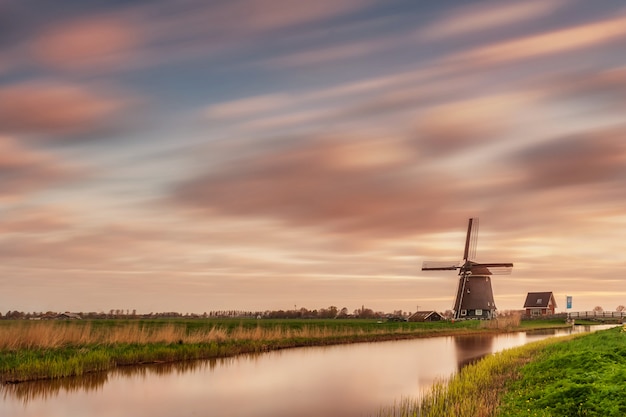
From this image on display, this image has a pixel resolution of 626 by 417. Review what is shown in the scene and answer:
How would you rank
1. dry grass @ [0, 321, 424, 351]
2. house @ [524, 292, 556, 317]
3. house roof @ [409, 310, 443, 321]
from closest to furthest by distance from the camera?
dry grass @ [0, 321, 424, 351], house roof @ [409, 310, 443, 321], house @ [524, 292, 556, 317]

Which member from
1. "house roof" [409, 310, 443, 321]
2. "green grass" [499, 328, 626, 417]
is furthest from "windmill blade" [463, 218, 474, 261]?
"green grass" [499, 328, 626, 417]

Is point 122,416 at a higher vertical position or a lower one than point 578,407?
lower

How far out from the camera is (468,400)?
16.3 m

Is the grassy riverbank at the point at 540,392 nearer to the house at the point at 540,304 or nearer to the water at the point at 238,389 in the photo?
the water at the point at 238,389

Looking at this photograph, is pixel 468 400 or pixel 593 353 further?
pixel 593 353

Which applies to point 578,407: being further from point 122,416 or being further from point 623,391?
point 122,416

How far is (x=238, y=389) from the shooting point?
22.6 meters

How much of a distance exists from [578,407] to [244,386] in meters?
13.5

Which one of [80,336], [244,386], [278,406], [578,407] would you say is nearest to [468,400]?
[578,407]

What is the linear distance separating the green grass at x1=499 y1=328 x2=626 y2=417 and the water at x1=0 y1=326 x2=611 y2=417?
449 centimetres

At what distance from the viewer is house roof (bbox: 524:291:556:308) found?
120 m

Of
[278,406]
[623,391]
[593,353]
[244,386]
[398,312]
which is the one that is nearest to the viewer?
[623,391]

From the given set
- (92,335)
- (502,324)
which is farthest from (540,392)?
(502,324)

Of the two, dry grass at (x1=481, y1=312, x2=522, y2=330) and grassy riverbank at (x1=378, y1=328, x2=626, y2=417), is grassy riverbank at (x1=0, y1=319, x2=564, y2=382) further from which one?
dry grass at (x1=481, y1=312, x2=522, y2=330)
